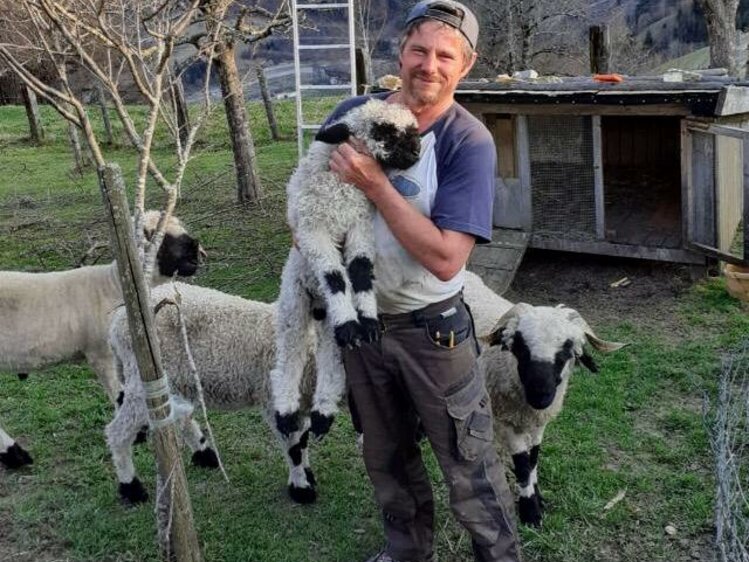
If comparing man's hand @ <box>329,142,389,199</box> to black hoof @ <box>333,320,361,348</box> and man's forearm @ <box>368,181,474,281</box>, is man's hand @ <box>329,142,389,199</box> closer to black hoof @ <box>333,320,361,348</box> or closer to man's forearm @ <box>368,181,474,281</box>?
man's forearm @ <box>368,181,474,281</box>

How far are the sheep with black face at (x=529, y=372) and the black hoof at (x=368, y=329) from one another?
1304mm

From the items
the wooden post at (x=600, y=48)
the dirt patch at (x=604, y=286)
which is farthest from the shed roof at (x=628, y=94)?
the wooden post at (x=600, y=48)

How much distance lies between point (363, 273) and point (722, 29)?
10.3m

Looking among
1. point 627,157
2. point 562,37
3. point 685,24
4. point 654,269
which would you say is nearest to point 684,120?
point 654,269

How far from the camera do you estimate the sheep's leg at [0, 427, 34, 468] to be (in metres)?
4.76

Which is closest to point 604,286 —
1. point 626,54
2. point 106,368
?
point 106,368

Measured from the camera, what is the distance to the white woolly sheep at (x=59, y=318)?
5.04 m

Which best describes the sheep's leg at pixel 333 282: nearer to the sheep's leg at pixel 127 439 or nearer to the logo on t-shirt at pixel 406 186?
the logo on t-shirt at pixel 406 186

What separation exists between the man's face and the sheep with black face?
1.53 meters

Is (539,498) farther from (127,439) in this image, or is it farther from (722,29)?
(722,29)

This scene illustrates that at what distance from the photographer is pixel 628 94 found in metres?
6.68

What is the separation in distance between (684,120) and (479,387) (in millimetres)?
4708

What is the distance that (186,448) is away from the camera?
16.0ft

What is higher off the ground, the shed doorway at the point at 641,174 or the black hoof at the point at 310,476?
the shed doorway at the point at 641,174
